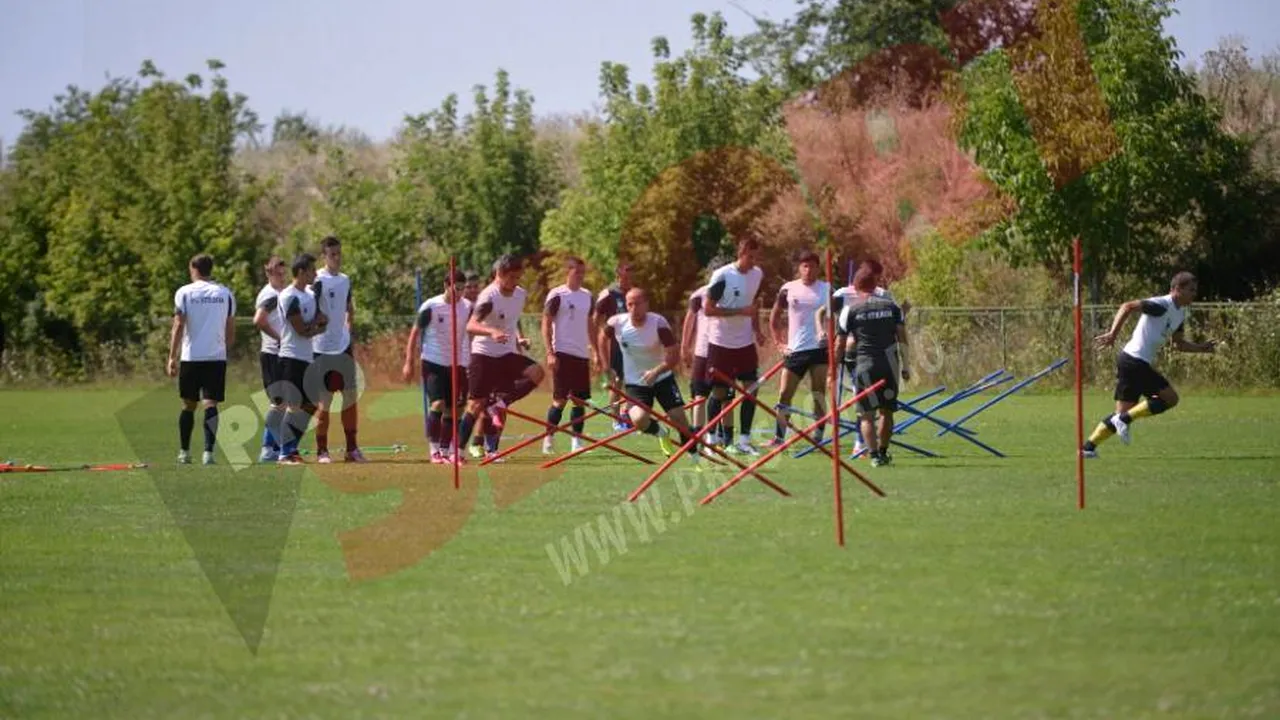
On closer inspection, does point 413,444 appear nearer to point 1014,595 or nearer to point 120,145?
point 1014,595

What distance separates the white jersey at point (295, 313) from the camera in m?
18.7

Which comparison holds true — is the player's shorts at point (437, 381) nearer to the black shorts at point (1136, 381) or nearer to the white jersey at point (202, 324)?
the white jersey at point (202, 324)

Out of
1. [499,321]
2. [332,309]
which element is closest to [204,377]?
[332,309]

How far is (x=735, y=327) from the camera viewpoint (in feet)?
65.1

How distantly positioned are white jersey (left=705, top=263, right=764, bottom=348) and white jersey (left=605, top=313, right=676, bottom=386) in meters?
1.23

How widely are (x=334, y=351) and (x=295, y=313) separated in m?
0.65

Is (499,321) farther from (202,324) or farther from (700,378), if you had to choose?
(202,324)

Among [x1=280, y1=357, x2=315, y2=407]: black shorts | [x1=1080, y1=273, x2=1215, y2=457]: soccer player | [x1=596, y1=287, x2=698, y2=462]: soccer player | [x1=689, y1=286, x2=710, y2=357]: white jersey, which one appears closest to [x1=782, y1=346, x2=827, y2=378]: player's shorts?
[x1=689, y1=286, x2=710, y2=357]: white jersey

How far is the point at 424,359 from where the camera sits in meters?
19.7

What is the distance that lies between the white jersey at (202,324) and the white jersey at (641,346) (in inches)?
157

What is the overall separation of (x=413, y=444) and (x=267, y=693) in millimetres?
15464

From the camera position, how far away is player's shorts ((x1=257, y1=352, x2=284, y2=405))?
1909 cm

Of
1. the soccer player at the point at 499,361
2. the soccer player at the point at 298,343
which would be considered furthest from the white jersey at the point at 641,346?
the soccer player at the point at 298,343

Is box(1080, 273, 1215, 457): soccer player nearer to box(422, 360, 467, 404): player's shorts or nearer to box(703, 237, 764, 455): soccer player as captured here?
box(703, 237, 764, 455): soccer player
